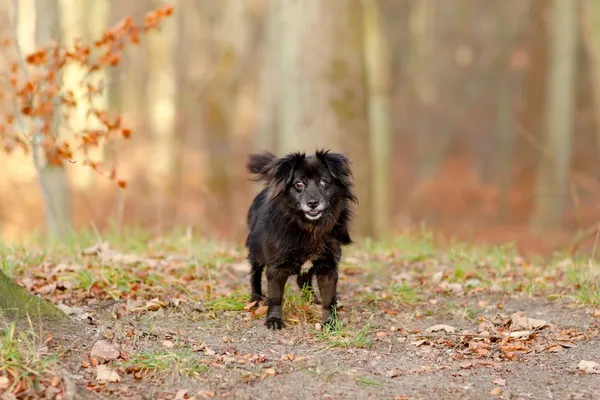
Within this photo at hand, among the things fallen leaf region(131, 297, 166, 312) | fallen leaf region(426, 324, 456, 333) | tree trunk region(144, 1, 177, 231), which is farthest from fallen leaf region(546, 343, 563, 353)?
tree trunk region(144, 1, 177, 231)

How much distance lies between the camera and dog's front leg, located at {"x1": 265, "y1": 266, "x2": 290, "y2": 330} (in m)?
5.38

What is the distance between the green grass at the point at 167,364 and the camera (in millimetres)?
4355

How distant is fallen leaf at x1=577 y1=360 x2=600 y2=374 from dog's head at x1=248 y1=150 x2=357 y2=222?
6.69 ft

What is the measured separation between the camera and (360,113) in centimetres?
943

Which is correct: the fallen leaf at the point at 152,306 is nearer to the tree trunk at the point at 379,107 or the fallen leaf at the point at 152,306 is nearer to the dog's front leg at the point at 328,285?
the dog's front leg at the point at 328,285

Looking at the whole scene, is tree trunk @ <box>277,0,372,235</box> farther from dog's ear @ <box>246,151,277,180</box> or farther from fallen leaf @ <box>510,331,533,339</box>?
fallen leaf @ <box>510,331,533,339</box>

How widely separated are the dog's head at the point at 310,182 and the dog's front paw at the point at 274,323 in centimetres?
82

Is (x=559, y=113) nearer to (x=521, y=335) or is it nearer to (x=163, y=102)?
(x=163, y=102)

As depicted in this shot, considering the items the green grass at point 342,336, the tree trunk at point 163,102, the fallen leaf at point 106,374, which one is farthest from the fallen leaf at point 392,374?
the tree trunk at point 163,102

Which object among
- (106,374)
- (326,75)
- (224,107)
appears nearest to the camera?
(106,374)

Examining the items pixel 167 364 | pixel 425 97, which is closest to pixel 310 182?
pixel 167 364

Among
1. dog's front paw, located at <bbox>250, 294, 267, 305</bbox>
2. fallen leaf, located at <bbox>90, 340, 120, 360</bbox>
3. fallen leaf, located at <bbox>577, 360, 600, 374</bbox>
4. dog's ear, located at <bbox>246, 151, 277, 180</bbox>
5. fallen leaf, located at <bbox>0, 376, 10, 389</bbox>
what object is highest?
dog's ear, located at <bbox>246, 151, 277, 180</bbox>

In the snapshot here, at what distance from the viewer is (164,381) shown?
4.29 meters

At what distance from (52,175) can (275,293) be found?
6177mm
